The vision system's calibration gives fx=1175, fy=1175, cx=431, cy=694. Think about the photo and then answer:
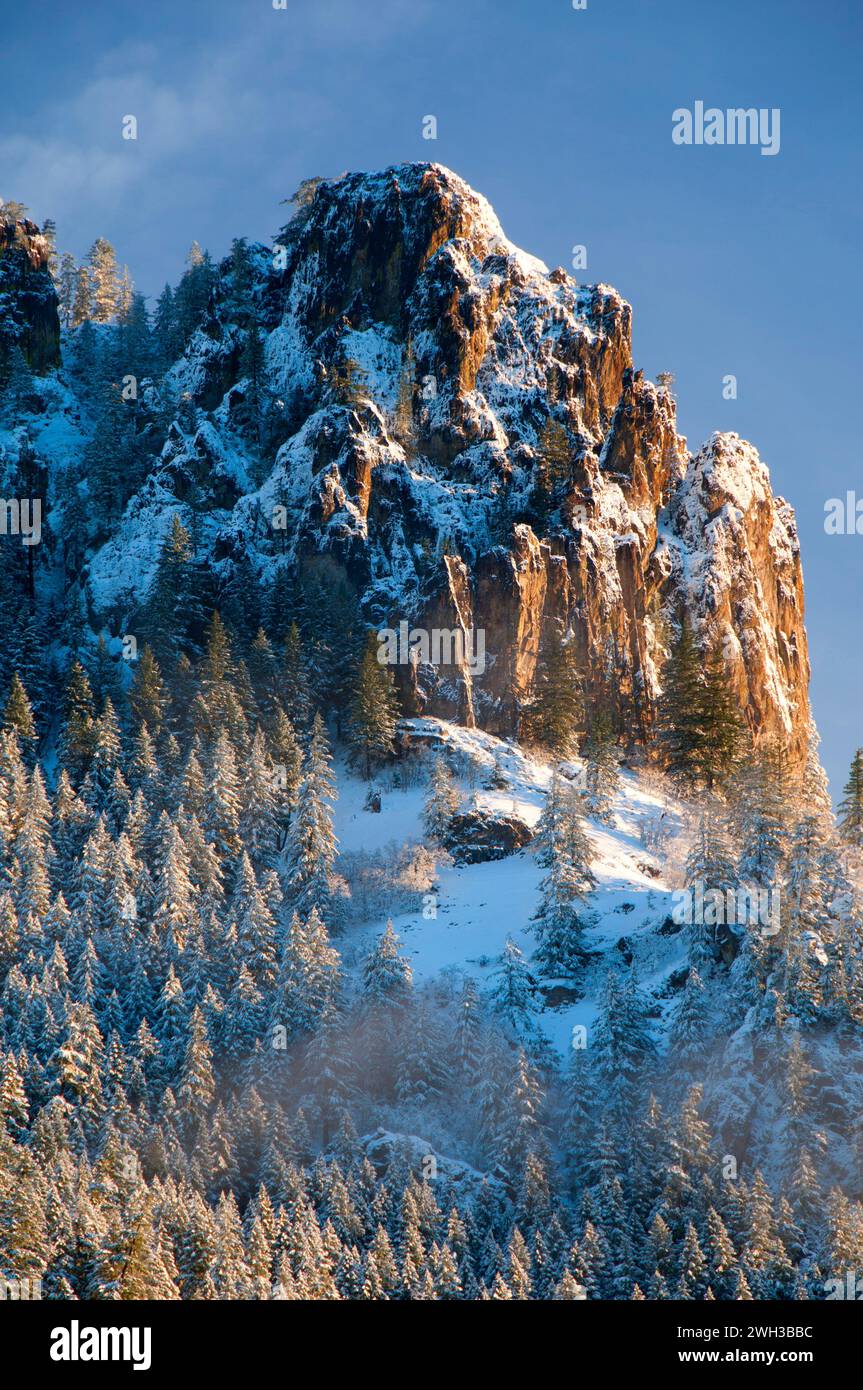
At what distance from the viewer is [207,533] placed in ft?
323

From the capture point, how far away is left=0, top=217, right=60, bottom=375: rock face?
404 feet

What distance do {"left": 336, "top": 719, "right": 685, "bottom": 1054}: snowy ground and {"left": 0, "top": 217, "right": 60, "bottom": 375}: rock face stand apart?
71.0 meters

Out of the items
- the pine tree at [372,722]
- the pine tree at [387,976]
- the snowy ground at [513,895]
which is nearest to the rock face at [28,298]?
the pine tree at [372,722]

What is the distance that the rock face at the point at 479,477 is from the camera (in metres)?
90.1

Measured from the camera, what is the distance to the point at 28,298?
124875 mm

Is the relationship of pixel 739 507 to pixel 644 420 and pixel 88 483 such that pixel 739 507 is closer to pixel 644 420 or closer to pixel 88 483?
→ pixel 644 420

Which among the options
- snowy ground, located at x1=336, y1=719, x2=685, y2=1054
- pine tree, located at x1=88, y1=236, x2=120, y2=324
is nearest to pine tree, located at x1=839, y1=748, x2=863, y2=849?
snowy ground, located at x1=336, y1=719, x2=685, y2=1054

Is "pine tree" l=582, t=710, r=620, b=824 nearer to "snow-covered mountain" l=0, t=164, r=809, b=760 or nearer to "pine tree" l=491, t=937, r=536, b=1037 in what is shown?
"snow-covered mountain" l=0, t=164, r=809, b=760

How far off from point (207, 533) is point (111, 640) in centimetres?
1296

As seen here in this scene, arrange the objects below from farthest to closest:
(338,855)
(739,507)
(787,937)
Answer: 1. (739,507)
2. (338,855)
3. (787,937)

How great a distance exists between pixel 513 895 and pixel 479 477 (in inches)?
1664

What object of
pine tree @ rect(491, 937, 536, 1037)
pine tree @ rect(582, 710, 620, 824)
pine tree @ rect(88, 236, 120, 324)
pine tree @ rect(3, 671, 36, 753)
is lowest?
pine tree @ rect(491, 937, 536, 1037)

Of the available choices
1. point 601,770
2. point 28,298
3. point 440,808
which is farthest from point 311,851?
point 28,298
